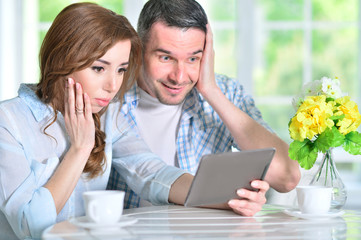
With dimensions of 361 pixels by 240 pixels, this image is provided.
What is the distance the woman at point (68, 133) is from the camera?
4.83 ft

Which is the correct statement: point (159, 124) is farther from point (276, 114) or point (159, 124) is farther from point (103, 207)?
point (276, 114)

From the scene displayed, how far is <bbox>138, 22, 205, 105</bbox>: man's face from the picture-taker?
2053mm

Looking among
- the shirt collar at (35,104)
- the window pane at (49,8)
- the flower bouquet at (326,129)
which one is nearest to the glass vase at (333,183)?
the flower bouquet at (326,129)

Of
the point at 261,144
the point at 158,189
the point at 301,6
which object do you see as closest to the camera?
the point at 158,189

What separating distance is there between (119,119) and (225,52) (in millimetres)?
1786

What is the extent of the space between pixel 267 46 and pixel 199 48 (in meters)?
1.66

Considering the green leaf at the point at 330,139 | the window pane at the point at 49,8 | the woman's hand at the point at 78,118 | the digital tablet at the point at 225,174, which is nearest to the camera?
the digital tablet at the point at 225,174

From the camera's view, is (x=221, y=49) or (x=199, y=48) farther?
(x=221, y=49)

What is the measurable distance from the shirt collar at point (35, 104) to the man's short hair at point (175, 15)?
0.60 metres

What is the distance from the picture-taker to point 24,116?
1.64 meters

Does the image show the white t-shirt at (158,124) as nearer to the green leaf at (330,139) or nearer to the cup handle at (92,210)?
the green leaf at (330,139)

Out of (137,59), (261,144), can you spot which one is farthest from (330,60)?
(137,59)

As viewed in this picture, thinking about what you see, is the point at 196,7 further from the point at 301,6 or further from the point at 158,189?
the point at 301,6

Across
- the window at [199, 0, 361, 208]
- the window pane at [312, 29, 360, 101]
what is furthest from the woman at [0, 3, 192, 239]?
the window pane at [312, 29, 360, 101]
